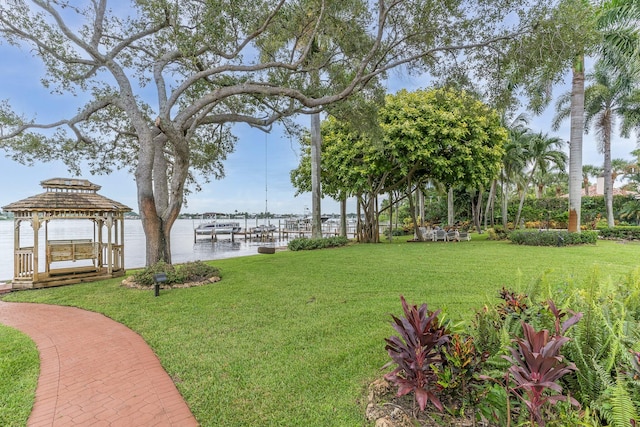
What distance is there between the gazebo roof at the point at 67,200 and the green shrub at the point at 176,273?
8.59 feet

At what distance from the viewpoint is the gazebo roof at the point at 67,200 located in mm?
7883

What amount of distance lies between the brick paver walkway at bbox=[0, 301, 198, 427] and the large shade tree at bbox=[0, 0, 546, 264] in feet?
12.7

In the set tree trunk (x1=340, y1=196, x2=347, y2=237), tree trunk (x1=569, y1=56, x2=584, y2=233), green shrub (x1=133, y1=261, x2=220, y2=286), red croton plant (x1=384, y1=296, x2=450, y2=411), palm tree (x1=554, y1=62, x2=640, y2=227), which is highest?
palm tree (x1=554, y1=62, x2=640, y2=227)

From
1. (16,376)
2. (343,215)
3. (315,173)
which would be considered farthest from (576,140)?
(16,376)

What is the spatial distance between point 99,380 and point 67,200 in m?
7.06

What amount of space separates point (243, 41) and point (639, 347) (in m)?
8.52

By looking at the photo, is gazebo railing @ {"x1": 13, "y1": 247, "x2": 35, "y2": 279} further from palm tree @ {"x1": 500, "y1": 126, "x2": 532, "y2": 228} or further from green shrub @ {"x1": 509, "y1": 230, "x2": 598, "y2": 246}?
palm tree @ {"x1": 500, "y1": 126, "x2": 532, "y2": 228}

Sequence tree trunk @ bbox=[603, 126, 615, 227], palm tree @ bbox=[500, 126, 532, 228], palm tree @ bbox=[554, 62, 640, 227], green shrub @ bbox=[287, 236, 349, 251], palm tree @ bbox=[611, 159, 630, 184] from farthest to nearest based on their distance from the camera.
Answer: palm tree @ bbox=[611, 159, 630, 184] < palm tree @ bbox=[500, 126, 532, 228] < tree trunk @ bbox=[603, 126, 615, 227] < palm tree @ bbox=[554, 62, 640, 227] < green shrub @ bbox=[287, 236, 349, 251]

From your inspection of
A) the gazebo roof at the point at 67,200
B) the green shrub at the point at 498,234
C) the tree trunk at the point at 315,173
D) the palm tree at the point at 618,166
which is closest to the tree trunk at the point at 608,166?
the green shrub at the point at 498,234

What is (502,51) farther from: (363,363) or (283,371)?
(283,371)

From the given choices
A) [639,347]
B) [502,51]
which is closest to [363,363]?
[639,347]

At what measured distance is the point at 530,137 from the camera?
20.6 meters

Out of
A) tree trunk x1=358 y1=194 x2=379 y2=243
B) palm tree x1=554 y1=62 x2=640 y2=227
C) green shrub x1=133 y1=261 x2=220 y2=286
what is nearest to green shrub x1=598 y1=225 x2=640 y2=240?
palm tree x1=554 y1=62 x2=640 y2=227

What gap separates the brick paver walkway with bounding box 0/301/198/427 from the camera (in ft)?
8.84
